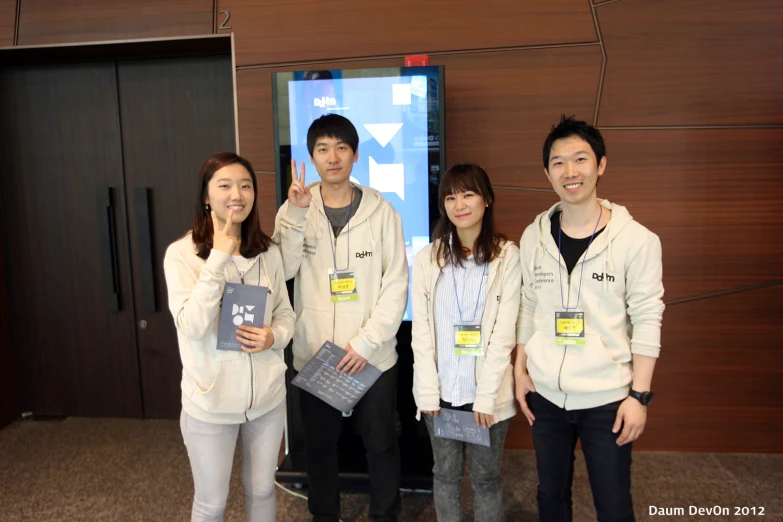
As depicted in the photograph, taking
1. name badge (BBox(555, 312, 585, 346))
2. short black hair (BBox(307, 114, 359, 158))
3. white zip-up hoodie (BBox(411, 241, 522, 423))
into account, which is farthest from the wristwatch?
short black hair (BBox(307, 114, 359, 158))

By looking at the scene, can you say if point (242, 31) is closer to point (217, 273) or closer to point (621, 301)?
point (217, 273)

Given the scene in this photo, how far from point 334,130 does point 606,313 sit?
1.13m

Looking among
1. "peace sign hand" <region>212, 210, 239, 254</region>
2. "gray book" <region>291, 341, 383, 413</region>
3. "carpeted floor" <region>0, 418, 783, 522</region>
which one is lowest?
"carpeted floor" <region>0, 418, 783, 522</region>

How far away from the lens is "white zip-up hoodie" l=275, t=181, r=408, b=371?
1.94 meters

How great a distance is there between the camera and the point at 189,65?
3.20m

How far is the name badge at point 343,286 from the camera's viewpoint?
76.2 inches

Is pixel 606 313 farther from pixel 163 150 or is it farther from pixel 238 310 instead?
pixel 163 150

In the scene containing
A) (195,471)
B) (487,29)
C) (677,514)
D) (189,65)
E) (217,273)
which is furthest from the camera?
(189,65)

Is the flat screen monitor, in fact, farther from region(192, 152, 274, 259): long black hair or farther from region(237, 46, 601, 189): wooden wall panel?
region(192, 152, 274, 259): long black hair

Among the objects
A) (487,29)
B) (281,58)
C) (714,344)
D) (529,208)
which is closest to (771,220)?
(714,344)

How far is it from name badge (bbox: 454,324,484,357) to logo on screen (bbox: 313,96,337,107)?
125 cm

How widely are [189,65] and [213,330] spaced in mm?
2260

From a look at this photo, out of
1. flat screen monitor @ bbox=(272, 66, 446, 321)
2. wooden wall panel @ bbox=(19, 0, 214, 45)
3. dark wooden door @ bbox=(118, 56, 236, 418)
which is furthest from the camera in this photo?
dark wooden door @ bbox=(118, 56, 236, 418)

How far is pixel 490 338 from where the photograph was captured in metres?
1.75
